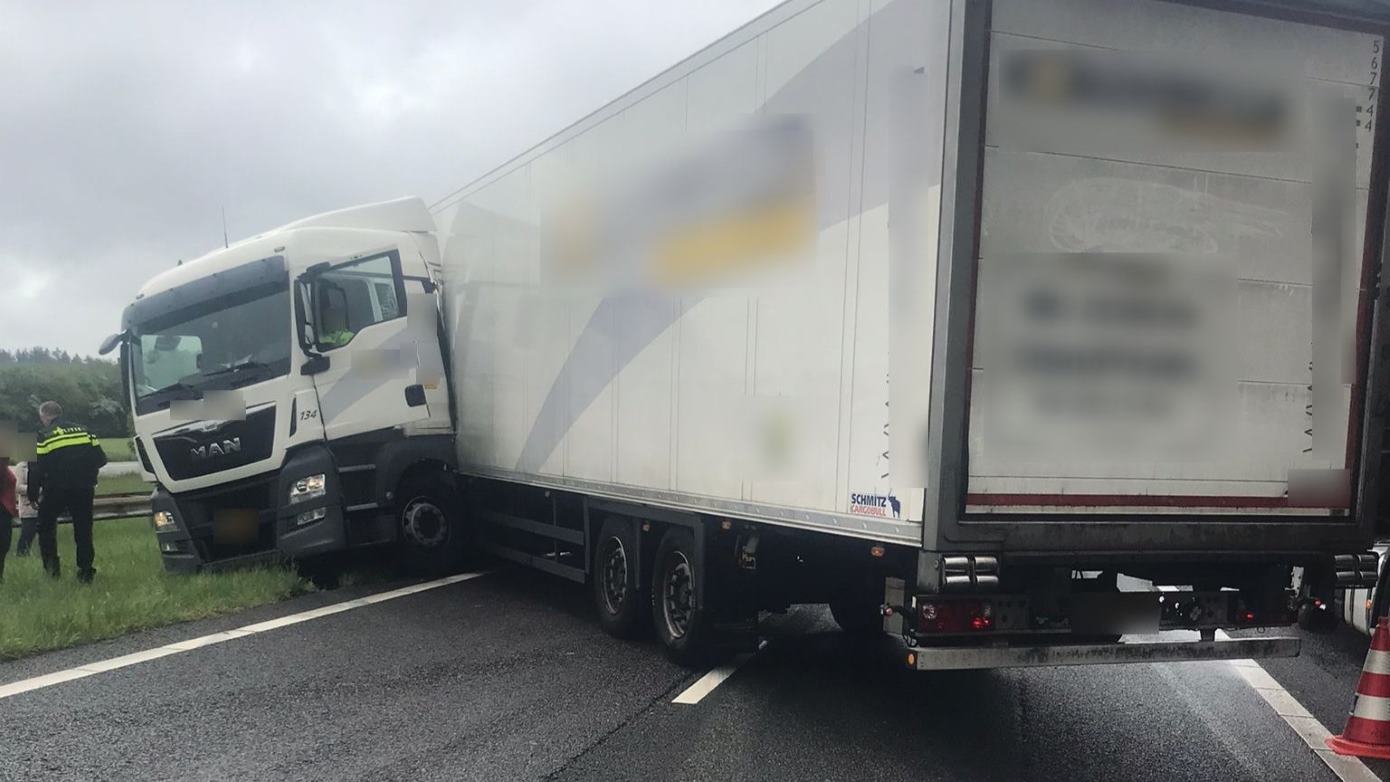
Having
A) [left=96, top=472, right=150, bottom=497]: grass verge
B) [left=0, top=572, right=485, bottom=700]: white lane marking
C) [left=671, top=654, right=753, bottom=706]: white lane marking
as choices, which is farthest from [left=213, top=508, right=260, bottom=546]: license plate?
[left=96, top=472, right=150, bottom=497]: grass verge

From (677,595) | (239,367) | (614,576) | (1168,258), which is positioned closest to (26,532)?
→ (239,367)

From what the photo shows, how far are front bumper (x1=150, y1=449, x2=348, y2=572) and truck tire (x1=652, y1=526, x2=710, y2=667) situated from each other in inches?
138

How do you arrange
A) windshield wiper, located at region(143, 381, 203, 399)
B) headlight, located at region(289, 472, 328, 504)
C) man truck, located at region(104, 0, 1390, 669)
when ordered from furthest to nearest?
windshield wiper, located at region(143, 381, 203, 399) → headlight, located at region(289, 472, 328, 504) → man truck, located at region(104, 0, 1390, 669)

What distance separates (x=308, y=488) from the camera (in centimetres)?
915

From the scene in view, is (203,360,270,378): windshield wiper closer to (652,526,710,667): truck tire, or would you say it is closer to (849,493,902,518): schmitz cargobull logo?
(652,526,710,667): truck tire

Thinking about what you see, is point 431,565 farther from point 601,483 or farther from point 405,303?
point 601,483

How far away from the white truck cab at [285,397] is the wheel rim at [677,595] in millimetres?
3645

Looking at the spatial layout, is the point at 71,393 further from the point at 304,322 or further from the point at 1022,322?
the point at 1022,322

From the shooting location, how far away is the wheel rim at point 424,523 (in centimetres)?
989

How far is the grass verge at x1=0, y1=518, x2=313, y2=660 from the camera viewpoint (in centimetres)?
754

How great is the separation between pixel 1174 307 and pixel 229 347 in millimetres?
7681

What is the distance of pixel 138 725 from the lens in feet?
17.9

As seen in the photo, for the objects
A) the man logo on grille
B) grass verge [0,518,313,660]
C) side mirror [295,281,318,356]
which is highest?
side mirror [295,281,318,356]

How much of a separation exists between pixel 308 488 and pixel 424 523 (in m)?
1.23
